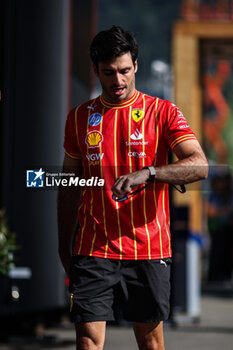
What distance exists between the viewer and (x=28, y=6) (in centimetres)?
871

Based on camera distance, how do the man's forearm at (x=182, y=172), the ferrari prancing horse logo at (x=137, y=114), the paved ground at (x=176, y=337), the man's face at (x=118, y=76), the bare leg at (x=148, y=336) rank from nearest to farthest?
the man's forearm at (x=182, y=172), the man's face at (x=118, y=76), the ferrari prancing horse logo at (x=137, y=114), the bare leg at (x=148, y=336), the paved ground at (x=176, y=337)

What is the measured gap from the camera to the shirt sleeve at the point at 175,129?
4105 millimetres

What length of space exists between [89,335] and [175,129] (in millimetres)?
1056

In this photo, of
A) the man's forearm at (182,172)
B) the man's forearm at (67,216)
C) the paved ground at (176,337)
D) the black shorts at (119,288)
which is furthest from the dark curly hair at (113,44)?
the paved ground at (176,337)

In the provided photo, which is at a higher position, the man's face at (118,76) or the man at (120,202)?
the man's face at (118,76)

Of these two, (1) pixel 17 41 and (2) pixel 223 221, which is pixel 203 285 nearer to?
(2) pixel 223 221

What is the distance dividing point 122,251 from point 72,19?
5.43m

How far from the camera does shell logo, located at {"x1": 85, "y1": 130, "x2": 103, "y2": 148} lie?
4222 mm

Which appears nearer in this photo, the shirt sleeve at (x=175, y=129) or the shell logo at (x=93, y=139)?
the shirt sleeve at (x=175, y=129)

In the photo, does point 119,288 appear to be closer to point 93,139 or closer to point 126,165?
point 126,165

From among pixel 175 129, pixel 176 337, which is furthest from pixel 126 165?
pixel 176 337

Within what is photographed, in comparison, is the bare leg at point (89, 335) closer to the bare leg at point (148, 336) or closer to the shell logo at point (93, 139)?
the bare leg at point (148, 336)

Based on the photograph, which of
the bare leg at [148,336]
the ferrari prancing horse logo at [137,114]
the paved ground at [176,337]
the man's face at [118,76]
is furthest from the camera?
the paved ground at [176,337]

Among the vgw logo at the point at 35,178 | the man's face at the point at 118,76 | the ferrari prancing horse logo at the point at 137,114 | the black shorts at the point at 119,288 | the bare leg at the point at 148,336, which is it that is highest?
the man's face at the point at 118,76
